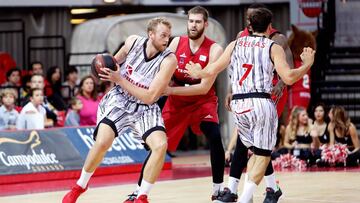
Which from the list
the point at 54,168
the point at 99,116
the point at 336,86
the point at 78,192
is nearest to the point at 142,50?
the point at 99,116

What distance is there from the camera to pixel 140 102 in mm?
10406

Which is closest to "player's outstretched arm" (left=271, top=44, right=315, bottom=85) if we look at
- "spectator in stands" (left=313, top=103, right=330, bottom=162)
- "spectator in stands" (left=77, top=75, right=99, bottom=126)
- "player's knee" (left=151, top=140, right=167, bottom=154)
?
"player's knee" (left=151, top=140, right=167, bottom=154)

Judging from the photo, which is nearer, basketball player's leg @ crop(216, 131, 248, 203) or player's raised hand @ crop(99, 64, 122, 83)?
player's raised hand @ crop(99, 64, 122, 83)

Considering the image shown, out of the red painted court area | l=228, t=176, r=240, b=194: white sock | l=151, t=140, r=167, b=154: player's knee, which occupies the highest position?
l=151, t=140, r=167, b=154: player's knee

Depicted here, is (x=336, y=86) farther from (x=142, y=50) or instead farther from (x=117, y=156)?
(x=142, y=50)

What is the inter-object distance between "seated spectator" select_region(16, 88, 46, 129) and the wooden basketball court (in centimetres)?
258

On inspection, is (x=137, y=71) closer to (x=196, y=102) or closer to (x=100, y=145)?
(x=100, y=145)

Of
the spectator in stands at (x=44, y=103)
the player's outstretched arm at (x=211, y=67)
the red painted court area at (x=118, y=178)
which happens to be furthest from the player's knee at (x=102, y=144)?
the spectator in stands at (x=44, y=103)

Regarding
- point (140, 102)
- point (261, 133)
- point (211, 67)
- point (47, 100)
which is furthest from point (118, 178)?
point (261, 133)

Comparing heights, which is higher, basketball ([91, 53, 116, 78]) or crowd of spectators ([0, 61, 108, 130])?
basketball ([91, 53, 116, 78])

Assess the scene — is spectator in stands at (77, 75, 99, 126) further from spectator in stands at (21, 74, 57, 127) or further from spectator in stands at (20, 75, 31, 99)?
spectator in stands at (20, 75, 31, 99)

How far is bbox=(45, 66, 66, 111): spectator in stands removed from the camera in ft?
60.1

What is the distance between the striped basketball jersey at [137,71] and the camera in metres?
10.4

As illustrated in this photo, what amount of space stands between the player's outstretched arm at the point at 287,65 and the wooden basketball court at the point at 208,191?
1.99 m
